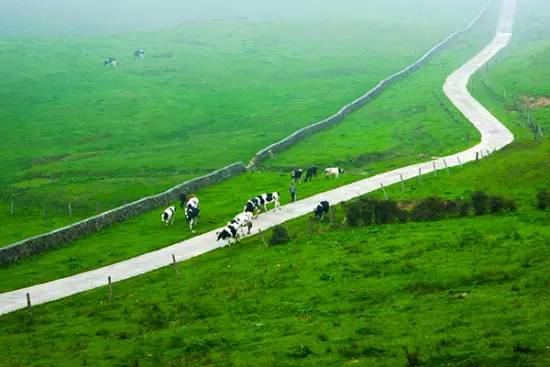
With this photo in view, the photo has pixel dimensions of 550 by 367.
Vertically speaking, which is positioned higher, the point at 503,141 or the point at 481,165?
the point at 503,141

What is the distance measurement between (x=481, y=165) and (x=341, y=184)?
10847 mm

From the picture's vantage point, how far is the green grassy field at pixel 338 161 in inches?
1796

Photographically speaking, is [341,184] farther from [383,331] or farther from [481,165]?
[383,331]

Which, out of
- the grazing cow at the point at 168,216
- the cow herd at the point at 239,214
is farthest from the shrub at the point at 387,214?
the grazing cow at the point at 168,216

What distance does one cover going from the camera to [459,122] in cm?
8869

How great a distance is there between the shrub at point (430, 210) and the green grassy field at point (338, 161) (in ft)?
45.4

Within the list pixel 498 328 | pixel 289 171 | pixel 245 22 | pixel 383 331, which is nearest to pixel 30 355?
pixel 383 331

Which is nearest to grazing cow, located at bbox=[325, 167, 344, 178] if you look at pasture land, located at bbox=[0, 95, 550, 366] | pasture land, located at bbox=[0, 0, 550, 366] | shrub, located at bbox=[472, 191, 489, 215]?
pasture land, located at bbox=[0, 0, 550, 366]

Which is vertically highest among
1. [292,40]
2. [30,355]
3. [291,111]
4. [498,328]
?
[292,40]

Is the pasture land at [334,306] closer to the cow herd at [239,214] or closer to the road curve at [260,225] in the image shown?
the cow herd at [239,214]

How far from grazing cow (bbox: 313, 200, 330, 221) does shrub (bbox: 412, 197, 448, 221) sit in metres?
5.95

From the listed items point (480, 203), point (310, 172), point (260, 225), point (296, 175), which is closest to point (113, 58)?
point (310, 172)

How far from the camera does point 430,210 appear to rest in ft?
139

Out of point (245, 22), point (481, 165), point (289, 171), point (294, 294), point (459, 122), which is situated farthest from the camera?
point (245, 22)
